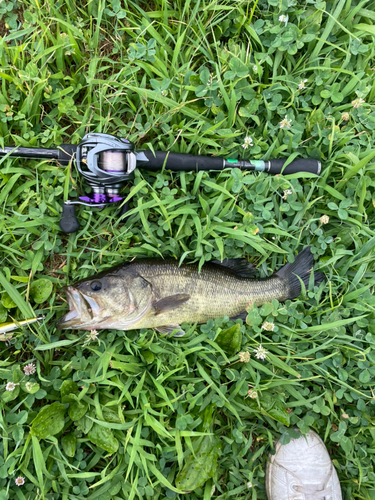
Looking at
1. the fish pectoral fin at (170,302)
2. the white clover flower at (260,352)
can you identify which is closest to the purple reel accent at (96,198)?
the fish pectoral fin at (170,302)

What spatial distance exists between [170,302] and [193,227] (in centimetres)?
73

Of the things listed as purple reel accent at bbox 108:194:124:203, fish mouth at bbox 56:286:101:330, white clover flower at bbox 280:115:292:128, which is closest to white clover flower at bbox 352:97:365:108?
white clover flower at bbox 280:115:292:128

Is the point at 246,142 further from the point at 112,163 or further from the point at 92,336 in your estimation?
the point at 92,336

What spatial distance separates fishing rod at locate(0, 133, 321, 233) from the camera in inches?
96.3

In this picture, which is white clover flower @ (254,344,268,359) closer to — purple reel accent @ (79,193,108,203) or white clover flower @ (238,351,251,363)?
white clover flower @ (238,351,251,363)

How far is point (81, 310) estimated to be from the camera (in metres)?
2.49

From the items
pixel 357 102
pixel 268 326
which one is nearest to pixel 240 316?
pixel 268 326

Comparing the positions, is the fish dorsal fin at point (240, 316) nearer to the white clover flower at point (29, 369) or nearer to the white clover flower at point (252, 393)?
the white clover flower at point (252, 393)

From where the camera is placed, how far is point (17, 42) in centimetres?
278

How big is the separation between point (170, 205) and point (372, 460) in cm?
299

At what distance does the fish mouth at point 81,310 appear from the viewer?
2.50 meters

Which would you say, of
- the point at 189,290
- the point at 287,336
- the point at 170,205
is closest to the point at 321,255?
the point at 287,336

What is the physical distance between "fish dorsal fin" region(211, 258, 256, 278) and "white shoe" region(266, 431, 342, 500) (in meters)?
1.55

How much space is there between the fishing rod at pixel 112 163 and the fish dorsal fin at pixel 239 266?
836 mm
